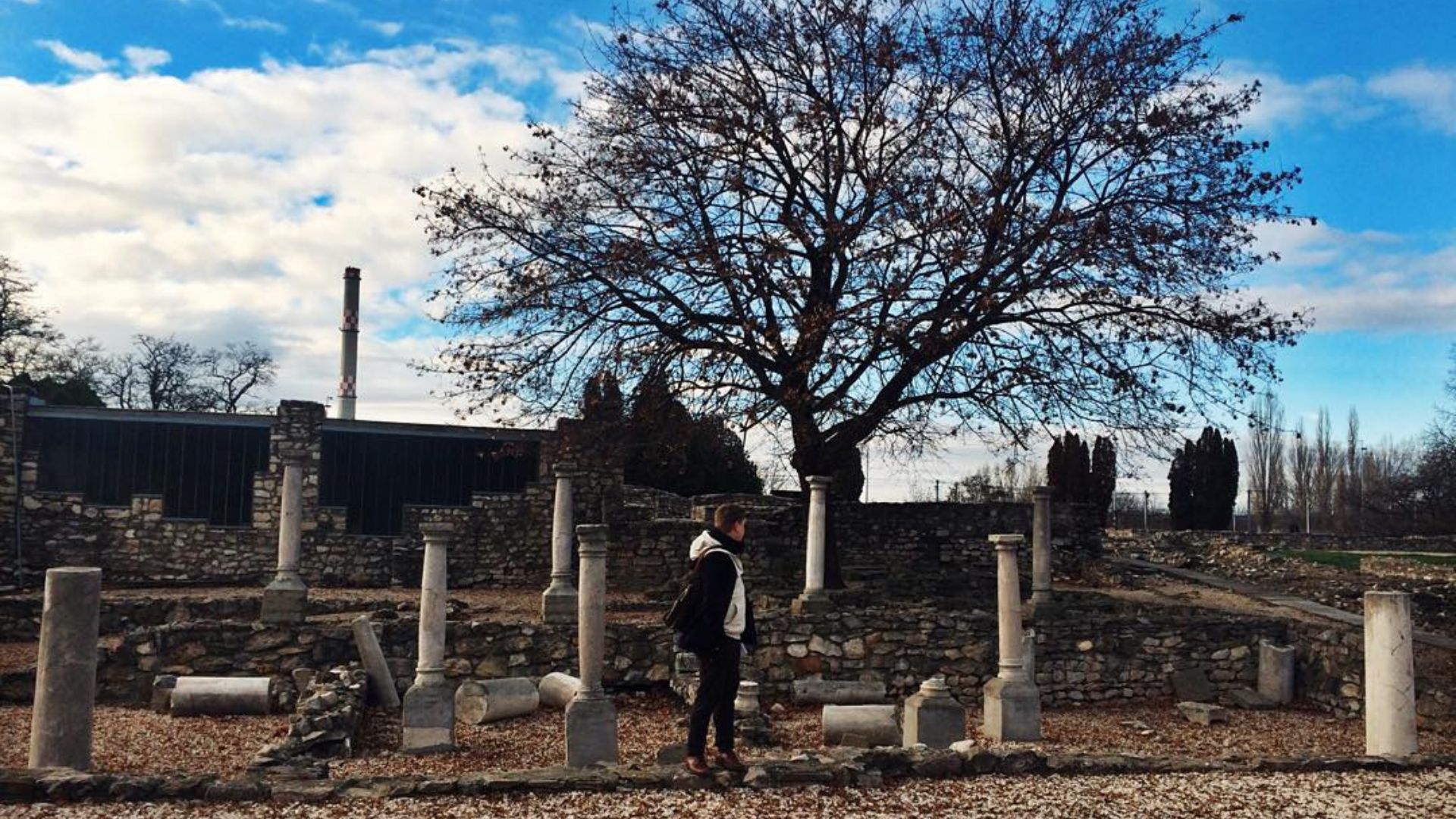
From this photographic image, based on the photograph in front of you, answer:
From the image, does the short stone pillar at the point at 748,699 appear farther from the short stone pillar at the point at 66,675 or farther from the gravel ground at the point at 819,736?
the short stone pillar at the point at 66,675

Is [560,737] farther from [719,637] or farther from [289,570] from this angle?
[289,570]

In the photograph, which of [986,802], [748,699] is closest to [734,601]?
[986,802]

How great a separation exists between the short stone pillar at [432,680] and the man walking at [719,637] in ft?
11.5

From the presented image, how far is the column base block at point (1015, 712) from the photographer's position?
34.9 ft

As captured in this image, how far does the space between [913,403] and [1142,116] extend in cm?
552

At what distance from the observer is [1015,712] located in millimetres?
10664

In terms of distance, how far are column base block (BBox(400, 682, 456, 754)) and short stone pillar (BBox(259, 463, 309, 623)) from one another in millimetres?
4655

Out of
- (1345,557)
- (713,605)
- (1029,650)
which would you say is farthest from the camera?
(1345,557)

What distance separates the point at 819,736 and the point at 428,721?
12.2 ft

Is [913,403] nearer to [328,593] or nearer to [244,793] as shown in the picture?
[328,593]

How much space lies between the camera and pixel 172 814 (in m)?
6.02

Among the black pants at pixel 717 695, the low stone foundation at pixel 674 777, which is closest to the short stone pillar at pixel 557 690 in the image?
the low stone foundation at pixel 674 777

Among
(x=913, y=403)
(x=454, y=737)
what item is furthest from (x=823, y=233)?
(x=454, y=737)

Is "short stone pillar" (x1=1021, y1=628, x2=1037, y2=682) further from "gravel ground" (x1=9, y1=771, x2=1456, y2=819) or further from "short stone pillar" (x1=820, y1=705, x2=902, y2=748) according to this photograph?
"gravel ground" (x1=9, y1=771, x2=1456, y2=819)
